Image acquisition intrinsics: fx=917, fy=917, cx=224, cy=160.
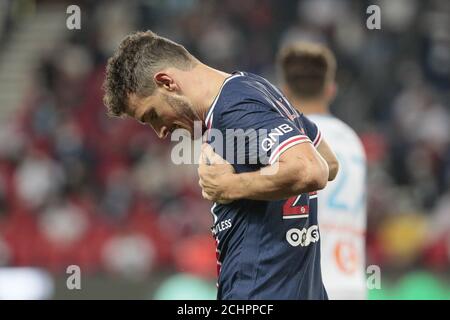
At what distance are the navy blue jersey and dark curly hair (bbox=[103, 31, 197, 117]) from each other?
248 mm

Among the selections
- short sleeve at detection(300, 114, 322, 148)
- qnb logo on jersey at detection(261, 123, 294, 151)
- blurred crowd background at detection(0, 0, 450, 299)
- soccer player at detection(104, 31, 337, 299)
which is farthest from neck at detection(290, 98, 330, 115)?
blurred crowd background at detection(0, 0, 450, 299)

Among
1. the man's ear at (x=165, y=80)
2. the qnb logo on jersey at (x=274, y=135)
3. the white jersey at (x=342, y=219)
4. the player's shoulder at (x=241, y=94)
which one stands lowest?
the white jersey at (x=342, y=219)

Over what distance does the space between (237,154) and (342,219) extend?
1478mm

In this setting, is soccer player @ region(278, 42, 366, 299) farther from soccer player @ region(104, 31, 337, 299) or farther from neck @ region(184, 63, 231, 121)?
neck @ region(184, 63, 231, 121)

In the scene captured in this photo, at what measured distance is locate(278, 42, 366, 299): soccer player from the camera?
4602 mm

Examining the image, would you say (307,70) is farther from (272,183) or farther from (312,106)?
(272,183)

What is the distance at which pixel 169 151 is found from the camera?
11.7m

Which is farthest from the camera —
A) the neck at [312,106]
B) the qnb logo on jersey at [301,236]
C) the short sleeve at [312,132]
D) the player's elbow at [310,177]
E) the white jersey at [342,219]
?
the neck at [312,106]

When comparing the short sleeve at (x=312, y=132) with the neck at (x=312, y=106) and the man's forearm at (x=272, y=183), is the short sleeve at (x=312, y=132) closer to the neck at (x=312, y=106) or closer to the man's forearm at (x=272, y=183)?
the man's forearm at (x=272, y=183)

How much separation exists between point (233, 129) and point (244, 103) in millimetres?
99

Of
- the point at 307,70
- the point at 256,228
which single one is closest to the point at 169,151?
the point at 307,70

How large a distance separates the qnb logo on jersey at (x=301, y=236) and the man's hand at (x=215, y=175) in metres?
0.27

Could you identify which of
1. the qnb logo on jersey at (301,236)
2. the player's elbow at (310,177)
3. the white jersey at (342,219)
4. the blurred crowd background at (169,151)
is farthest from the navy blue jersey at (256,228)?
the blurred crowd background at (169,151)

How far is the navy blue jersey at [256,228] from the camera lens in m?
3.25
